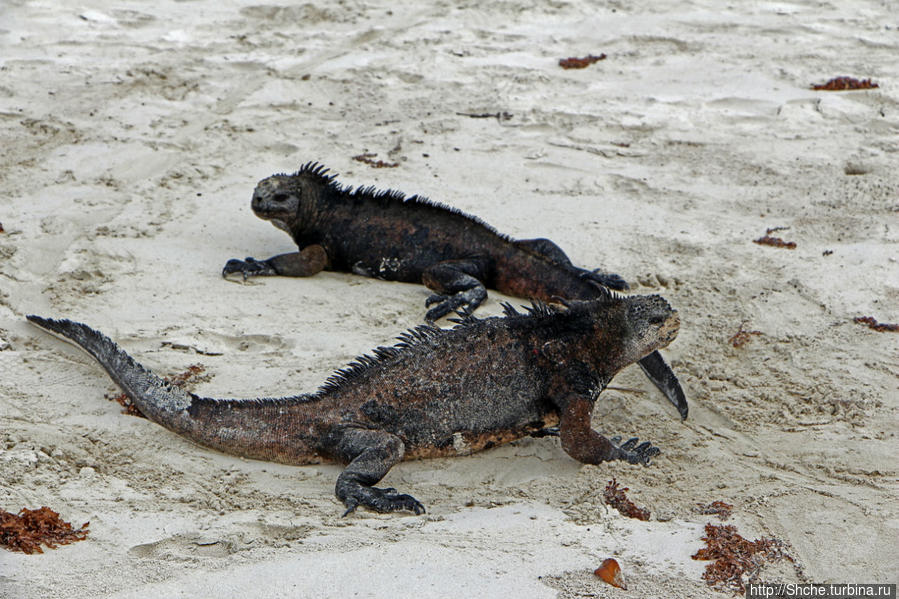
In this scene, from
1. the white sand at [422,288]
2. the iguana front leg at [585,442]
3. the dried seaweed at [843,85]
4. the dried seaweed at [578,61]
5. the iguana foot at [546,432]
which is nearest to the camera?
the white sand at [422,288]

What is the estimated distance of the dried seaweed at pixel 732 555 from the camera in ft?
10.9

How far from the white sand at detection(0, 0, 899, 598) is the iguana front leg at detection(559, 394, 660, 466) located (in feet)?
0.25

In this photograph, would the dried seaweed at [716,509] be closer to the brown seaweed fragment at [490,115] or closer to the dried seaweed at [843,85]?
the brown seaweed fragment at [490,115]

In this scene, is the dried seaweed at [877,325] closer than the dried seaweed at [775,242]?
Yes

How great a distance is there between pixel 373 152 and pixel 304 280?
1763mm

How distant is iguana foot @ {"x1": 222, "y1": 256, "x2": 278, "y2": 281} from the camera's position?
19.0 feet

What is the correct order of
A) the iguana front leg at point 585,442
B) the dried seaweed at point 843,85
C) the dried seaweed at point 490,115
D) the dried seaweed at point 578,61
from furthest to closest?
the dried seaweed at point 578,61 → the dried seaweed at point 843,85 → the dried seaweed at point 490,115 → the iguana front leg at point 585,442

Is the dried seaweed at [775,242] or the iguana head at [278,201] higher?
the iguana head at [278,201]

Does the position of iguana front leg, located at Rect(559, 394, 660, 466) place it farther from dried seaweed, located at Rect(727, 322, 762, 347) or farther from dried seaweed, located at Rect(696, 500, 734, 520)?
dried seaweed, located at Rect(727, 322, 762, 347)

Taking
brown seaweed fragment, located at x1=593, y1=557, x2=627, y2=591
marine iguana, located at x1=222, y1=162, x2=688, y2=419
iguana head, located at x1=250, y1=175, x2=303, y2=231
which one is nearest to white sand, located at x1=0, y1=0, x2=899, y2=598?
brown seaweed fragment, located at x1=593, y1=557, x2=627, y2=591

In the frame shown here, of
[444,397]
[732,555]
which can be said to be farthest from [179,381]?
[732,555]

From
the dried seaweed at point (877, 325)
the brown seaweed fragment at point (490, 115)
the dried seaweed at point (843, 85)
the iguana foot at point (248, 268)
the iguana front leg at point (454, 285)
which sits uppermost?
the dried seaweed at point (843, 85)

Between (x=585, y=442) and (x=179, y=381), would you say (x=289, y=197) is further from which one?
(x=585, y=442)

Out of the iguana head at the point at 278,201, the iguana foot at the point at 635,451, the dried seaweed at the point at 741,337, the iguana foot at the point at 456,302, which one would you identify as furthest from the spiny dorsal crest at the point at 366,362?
the iguana head at the point at 278,201
